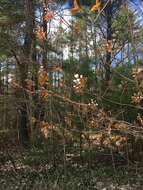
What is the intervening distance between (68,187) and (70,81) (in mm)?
2233

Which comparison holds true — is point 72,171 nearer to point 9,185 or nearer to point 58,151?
point 58,151

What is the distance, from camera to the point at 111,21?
1656cm

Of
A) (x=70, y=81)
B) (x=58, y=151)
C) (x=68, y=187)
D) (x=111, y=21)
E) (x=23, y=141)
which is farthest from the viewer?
(x=111, y=21)

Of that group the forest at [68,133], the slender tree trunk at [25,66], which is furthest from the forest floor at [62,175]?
the slender tree trunk at [25,66]

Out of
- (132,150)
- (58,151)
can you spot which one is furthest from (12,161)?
(132,150)

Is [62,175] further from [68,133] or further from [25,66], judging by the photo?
[25,66]

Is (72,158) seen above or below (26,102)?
below

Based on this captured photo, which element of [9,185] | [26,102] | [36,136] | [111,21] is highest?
[111,21]

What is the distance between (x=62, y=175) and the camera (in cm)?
984

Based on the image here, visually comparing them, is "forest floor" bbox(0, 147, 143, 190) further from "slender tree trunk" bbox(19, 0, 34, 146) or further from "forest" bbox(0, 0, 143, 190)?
"slender tree trunk" bbox(19, 0, 34, 146)

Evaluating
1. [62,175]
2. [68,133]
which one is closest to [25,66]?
[68,133]

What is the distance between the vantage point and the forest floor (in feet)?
29.3

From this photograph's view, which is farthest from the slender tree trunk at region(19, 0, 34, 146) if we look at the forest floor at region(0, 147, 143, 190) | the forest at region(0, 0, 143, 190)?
the forest floor at region(0, 147, 143, 190)

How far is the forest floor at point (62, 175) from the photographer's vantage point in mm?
8922
